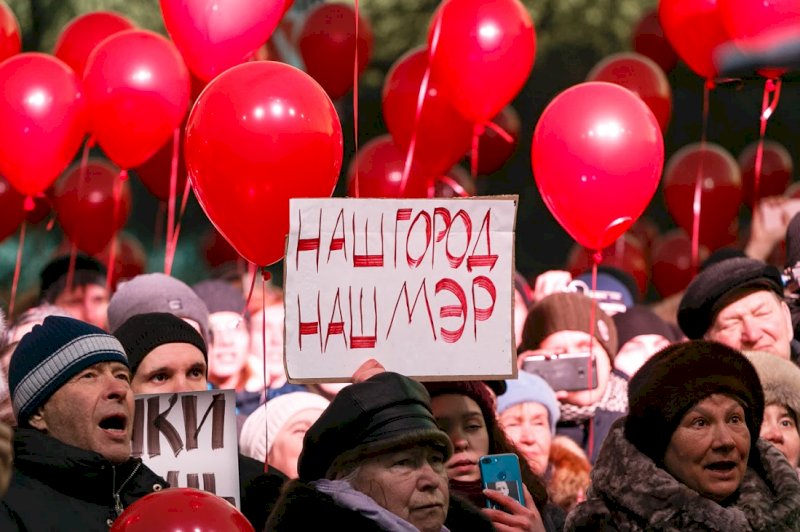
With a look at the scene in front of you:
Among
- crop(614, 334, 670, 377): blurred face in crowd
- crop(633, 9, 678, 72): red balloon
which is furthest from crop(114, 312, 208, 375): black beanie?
crop(633, 9, 678, 72): red balloon

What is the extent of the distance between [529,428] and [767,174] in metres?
Answer: 4.43

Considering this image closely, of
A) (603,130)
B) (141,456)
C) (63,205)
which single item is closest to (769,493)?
(141,456)

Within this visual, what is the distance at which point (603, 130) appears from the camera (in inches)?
214

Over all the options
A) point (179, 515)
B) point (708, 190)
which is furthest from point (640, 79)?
point (179, 515)

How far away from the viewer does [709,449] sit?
142 inches

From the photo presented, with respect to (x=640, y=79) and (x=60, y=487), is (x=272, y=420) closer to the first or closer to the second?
(x=60, y=487)

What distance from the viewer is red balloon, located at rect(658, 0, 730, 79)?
6590mm

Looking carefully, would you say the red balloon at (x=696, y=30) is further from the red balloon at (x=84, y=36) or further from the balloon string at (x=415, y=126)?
the red balloon at (x=84, y=36)

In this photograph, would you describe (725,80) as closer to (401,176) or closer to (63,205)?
(401,176)

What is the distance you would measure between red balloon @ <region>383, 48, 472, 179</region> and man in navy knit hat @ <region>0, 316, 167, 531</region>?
3.50 metres

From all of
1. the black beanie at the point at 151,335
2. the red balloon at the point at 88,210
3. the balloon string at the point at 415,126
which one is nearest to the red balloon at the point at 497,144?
the balloon string at the point at 415,126

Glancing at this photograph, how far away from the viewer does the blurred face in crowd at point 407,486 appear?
3182 mm

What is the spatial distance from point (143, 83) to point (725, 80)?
2241 millimetres

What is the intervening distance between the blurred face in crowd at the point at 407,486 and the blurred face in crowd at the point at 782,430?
1320 millimetres
